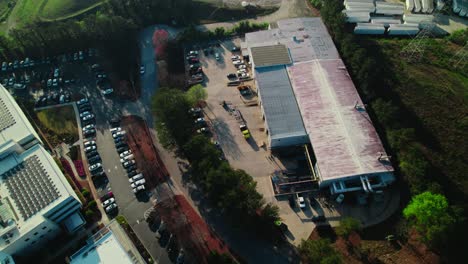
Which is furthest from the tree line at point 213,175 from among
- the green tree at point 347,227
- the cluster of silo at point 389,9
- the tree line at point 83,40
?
the cluster of silo at point 389,9

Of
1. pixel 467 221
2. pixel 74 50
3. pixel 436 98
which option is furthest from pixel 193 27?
pixel 467 221

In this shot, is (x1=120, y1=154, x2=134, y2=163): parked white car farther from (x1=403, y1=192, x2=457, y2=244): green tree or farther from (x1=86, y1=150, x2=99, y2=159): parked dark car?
(x1=403, y1=192, x2=457, y2=244): green tree

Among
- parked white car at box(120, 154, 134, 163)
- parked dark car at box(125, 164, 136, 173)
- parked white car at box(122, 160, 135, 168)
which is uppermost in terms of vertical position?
parked white car at box(120, 154, 134, 163)

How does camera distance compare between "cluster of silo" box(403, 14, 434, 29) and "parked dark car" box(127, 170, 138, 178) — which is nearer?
"parked dark car" box(127, 170, 138, 178)

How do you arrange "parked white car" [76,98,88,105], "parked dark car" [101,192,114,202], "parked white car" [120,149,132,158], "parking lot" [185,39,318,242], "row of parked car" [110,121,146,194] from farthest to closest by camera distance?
"parked white car" [76,98,88,105] < "parked white car" [120,149,132,158] < "row of parked car" [110,121,146,194] < "parked dark car" [101,192,114,202] < "parking lot" [185,39,318,242]

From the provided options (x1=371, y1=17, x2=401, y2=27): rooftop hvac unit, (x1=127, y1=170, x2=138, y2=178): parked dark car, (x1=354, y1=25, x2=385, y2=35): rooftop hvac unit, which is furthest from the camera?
(x1=371, y1=17, x2=401, y2=27): rooftop hvac unit

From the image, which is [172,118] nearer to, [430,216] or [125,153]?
[125,153]

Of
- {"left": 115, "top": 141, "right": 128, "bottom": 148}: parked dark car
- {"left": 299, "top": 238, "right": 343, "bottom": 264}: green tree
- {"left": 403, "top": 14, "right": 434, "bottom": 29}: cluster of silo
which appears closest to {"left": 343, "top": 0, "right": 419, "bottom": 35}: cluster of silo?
{"left": 403, "top": 14, "right": 434, "bottom": 29}: cluster of silo
